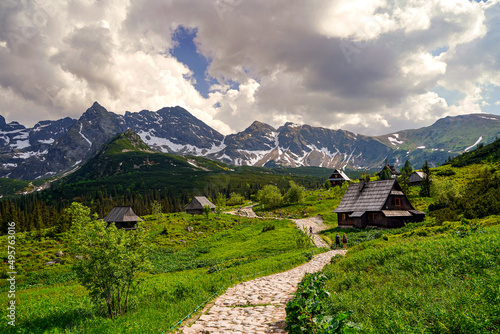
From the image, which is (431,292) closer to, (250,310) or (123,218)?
(250,310)

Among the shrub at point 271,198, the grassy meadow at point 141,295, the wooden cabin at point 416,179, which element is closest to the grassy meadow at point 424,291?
the grassy meadow at point 141,295

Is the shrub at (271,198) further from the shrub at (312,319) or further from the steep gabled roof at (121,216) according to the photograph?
the shrub at (312,319)

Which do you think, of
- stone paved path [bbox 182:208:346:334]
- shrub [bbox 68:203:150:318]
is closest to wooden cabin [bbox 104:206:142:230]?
stone paved path [bbox 182:208:346:334]

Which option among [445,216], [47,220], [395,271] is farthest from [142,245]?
[47,220]

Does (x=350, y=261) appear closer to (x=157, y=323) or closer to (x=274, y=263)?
(x=274, y=263)

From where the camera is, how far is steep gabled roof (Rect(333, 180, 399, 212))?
56.7 m

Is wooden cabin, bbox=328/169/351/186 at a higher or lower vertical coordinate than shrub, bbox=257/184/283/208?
higher

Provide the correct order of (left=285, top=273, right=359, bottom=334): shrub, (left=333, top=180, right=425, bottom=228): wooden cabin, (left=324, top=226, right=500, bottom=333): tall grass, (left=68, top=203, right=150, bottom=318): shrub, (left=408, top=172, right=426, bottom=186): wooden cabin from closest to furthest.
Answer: (left=285, top=273, right=359, bottom=334): shrub
(left=324, top=226, right=500, bottom=333): tall grass
(left=68, top=203, right=150, bottom=318): shrub
(left=333, top=180, right=425, bottom=228): wooden cabin
(left=408, top=172, right=426, bottom=186): wooden cabin

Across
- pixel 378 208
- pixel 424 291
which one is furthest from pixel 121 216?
pixel 424 291

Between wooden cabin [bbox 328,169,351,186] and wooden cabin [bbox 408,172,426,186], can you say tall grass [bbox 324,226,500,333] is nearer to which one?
wooden cabin [bbox 408,172,426,186]

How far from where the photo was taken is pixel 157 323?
11672mm

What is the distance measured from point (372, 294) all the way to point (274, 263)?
53.1ft

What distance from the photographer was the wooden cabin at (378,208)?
54.5 m

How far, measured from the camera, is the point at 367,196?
60.1m
